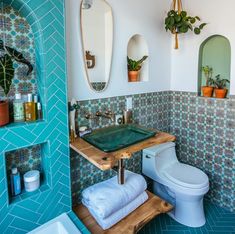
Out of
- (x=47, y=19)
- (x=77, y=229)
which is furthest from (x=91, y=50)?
(x=77, y=229)

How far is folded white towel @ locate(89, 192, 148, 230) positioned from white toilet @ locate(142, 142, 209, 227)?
1.07ft

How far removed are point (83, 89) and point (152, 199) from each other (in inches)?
42.9

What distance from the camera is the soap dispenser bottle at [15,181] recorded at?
1.36 meters

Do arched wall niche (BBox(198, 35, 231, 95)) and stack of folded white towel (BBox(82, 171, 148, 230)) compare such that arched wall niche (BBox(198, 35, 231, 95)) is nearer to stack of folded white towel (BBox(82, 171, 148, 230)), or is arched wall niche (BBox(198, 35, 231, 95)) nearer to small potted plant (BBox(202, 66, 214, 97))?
small potted plant (BBox(202, 66, 214, 97))

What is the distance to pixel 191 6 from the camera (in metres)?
2.15

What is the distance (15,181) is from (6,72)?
0.68 meters

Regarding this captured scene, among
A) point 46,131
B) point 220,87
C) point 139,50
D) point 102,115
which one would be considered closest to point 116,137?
point 102,115

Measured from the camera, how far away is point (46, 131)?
1.38 meters

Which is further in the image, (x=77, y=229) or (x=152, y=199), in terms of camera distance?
(x=152, y=199)

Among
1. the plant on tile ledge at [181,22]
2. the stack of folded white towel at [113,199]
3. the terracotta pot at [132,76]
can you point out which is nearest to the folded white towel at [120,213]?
the stack of folded white towel at [113,199]

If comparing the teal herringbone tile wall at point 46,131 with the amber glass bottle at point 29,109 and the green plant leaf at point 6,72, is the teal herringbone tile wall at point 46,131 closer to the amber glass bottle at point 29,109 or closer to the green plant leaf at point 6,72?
the amber glass bottle at point 29,109

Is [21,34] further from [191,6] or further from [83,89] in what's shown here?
[191,6]

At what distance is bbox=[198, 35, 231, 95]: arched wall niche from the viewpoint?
2.07 metres

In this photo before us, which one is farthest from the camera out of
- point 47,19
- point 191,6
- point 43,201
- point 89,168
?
point 191,6
